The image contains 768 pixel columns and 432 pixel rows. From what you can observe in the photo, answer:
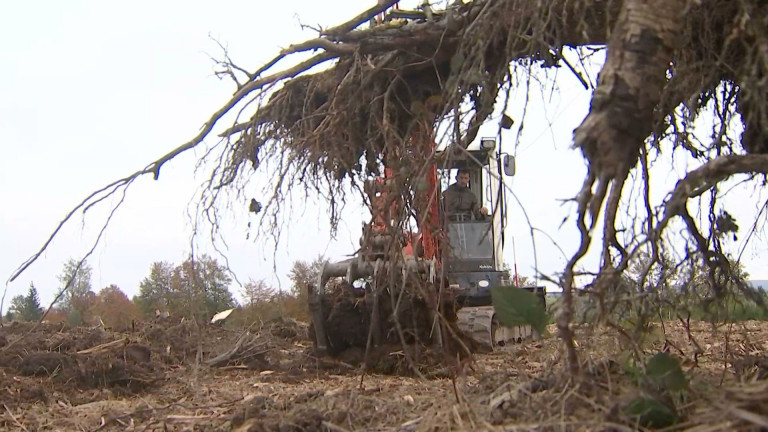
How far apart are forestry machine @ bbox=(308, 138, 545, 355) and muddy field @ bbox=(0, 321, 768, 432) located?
15.5 inches

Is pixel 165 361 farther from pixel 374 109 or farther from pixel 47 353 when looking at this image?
pixel 374 109

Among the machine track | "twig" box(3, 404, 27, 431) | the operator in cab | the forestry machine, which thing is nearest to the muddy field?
"twig" box(3, 404, 27, 431)

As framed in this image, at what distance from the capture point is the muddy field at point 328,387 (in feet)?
10.6

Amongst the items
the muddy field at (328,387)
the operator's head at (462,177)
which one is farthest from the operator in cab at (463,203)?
the muddy field at (328,387)

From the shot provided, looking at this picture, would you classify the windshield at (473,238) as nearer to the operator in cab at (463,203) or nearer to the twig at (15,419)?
the operator in cab at (463,203)

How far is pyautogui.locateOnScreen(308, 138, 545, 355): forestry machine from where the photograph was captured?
444 centimetres

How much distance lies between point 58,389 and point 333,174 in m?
3.08

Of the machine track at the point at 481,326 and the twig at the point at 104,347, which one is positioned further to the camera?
the machine track at the point at 481,326

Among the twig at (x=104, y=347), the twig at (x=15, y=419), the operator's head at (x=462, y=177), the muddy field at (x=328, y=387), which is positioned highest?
the operator's head at (x=462, y=177)

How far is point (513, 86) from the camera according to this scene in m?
4.62

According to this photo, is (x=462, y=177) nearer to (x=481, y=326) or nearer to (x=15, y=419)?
(x=481, y=326)

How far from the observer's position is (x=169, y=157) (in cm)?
509

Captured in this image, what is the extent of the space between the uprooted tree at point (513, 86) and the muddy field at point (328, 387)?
Answer: 1.24ft

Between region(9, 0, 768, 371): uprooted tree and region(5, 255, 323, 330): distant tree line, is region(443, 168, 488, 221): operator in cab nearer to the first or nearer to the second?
region(5, 255, 323, 330): distant tree line
